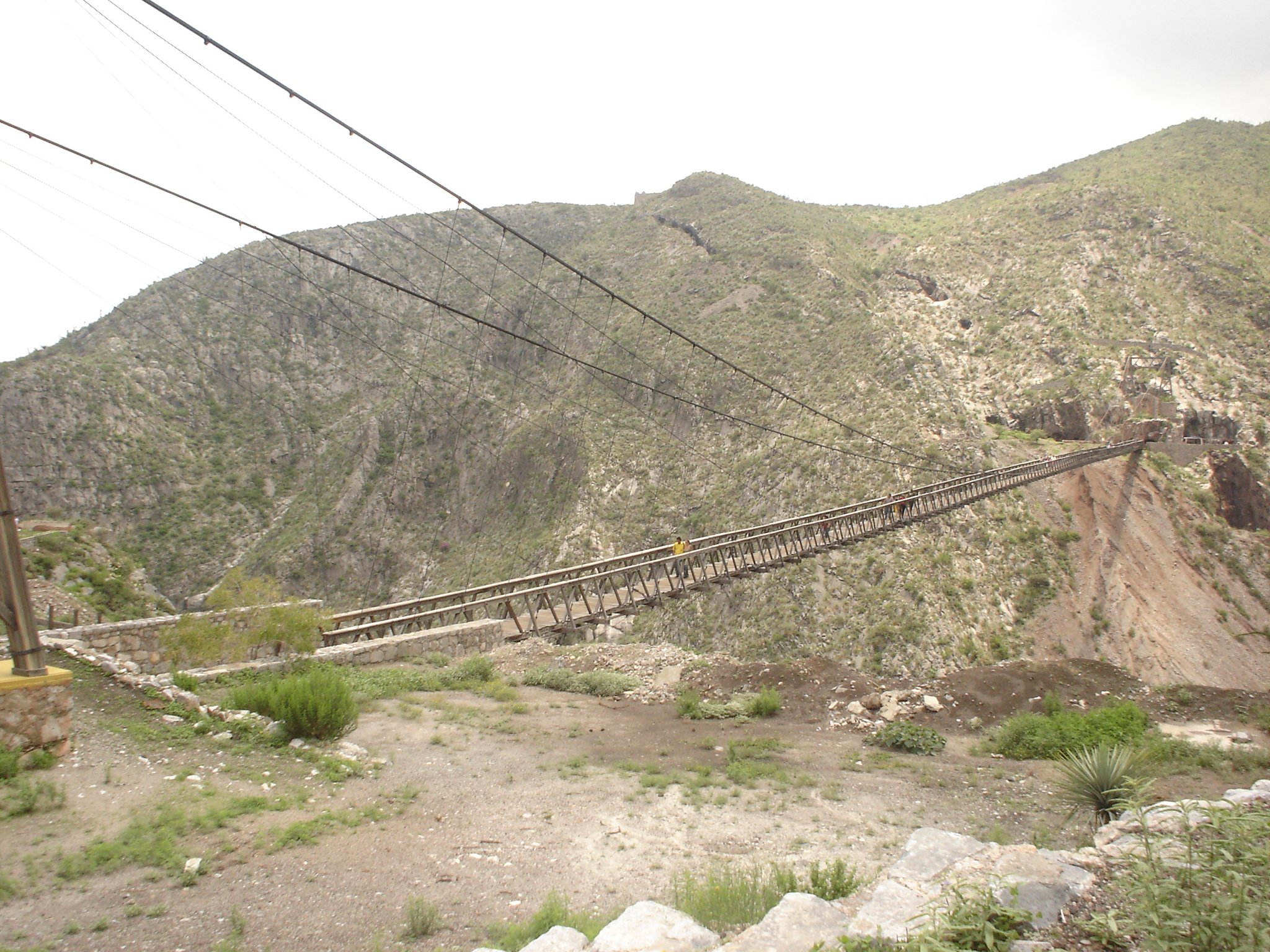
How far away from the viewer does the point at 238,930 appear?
3.92 meters

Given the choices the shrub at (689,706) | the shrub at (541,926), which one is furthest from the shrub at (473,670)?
the shrub at (541,926)

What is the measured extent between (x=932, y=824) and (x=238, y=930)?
663cm

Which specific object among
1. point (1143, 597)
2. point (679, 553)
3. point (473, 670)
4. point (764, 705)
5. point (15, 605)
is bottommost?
point (1143, 597)

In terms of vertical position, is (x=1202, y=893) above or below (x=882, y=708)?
above

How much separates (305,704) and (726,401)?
33.4 metres

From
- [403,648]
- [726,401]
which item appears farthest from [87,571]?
[726,401]

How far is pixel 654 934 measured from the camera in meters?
3.48

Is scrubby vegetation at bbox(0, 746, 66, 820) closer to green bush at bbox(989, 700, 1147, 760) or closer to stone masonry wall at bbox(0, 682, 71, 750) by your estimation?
stone masonry wall at bbox(0, 682, 71, 750)

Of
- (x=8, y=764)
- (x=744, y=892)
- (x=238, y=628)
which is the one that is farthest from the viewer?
(x=238, y=628)

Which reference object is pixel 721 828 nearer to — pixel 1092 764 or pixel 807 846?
pixel 807 846

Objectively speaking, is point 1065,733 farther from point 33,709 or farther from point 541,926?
point 33,709

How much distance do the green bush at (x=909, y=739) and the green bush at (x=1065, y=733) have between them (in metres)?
0.85

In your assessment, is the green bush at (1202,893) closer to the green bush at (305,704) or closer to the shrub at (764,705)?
the green bush at (305,704)

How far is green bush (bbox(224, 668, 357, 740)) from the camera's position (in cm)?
767
